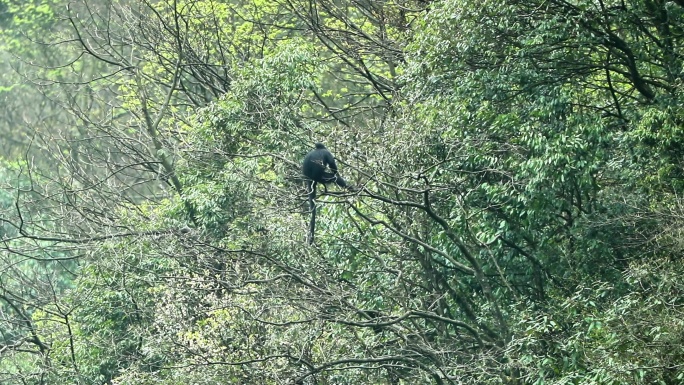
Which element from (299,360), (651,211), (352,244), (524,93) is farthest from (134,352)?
(651,211)

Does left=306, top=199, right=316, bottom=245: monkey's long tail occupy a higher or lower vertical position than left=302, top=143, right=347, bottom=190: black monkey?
lower

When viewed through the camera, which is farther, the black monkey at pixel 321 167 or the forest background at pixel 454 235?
the black monkey at pixel 321 167

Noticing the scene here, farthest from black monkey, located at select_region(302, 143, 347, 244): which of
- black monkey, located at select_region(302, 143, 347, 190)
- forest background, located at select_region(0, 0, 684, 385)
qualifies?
forest background, located at select_region(0, 0, 684, 385)

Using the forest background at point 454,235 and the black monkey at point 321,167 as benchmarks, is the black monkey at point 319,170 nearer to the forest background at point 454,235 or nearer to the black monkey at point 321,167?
the black monkey at point 321,167

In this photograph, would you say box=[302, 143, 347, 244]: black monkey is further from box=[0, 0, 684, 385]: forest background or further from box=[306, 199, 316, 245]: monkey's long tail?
box=[0, 0, 684, 385]: forest background

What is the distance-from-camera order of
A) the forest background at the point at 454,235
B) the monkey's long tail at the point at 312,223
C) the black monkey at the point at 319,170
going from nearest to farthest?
the forest background at the point at 454,235 < the monkey's long tail at the point at 312,223 < the black monkey at the point at 319,170

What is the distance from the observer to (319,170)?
1154 centimetres

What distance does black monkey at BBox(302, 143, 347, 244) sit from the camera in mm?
11281

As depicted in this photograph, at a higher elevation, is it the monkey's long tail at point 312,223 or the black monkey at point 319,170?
the black monkey at point 319,170

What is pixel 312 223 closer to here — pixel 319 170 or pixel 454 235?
pixel 319 170

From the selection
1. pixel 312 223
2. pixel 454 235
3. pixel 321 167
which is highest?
pixel 321 167

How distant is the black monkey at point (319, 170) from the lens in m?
11.3

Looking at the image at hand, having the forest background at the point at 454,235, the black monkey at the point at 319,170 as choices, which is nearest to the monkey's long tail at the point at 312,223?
the black monkey at the point at 319,170

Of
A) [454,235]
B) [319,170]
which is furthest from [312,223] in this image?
[454,235]
